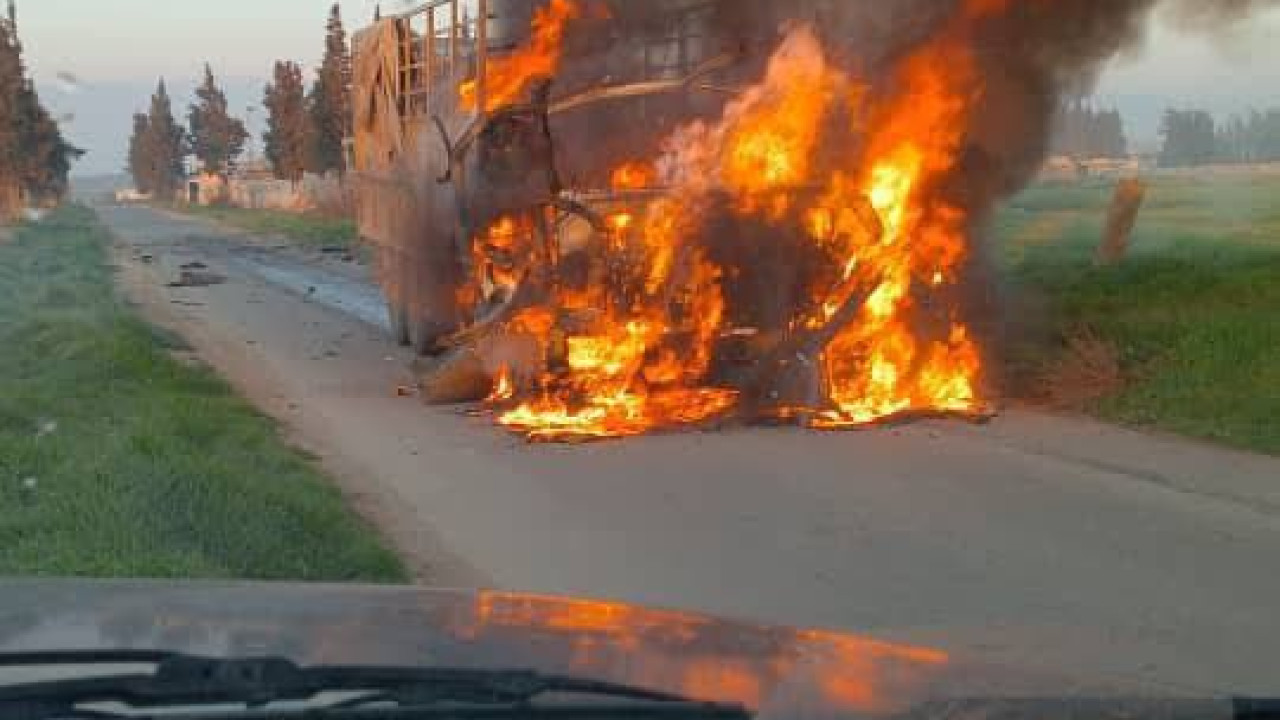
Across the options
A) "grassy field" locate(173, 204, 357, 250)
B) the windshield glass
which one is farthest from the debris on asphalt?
the windshield glass

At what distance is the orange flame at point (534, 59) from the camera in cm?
1473

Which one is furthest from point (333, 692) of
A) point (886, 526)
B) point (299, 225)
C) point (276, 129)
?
point (276, 129)

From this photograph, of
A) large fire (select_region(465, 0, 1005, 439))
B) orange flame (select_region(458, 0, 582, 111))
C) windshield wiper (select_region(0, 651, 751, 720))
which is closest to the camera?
windshield wiper (select_region(0, 651, 751, 720))

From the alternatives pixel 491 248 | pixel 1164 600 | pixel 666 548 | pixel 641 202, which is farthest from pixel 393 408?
pixel 1164 600

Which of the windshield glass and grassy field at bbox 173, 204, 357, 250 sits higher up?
the windshield glass

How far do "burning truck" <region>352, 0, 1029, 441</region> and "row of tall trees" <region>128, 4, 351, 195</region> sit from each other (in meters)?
14.7

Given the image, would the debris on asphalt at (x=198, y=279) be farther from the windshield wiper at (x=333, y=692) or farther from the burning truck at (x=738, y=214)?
the windshield wiper at (x=333, y=692)

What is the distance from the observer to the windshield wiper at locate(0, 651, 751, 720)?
2.51m

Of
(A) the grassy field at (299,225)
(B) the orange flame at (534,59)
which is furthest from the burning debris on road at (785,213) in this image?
(A) the grassy field at (299,225)

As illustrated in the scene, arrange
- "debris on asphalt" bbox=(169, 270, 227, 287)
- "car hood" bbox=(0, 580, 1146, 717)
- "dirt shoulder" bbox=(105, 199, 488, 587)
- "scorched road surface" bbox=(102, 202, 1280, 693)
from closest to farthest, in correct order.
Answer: "car hood" bbox=(0, 580, 1146, 717) < "scorched road surface" bbox=(102, 202, 1280, 693) < "dirt shoulder" bbox=(105, 199, 488, 587) < "debris on asphalt" bbox=(169, 270, 227, 287)

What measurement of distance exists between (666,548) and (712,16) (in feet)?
22.4

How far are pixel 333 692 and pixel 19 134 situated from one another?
5857 cm

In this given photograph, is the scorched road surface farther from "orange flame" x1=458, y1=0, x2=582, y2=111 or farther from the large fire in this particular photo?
"orange flame" x1=458, y1=0, x2=582, y2=111

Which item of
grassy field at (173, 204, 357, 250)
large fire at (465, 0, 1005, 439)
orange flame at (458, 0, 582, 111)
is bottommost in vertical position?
grassy field at (173, 204, 357, 250)
